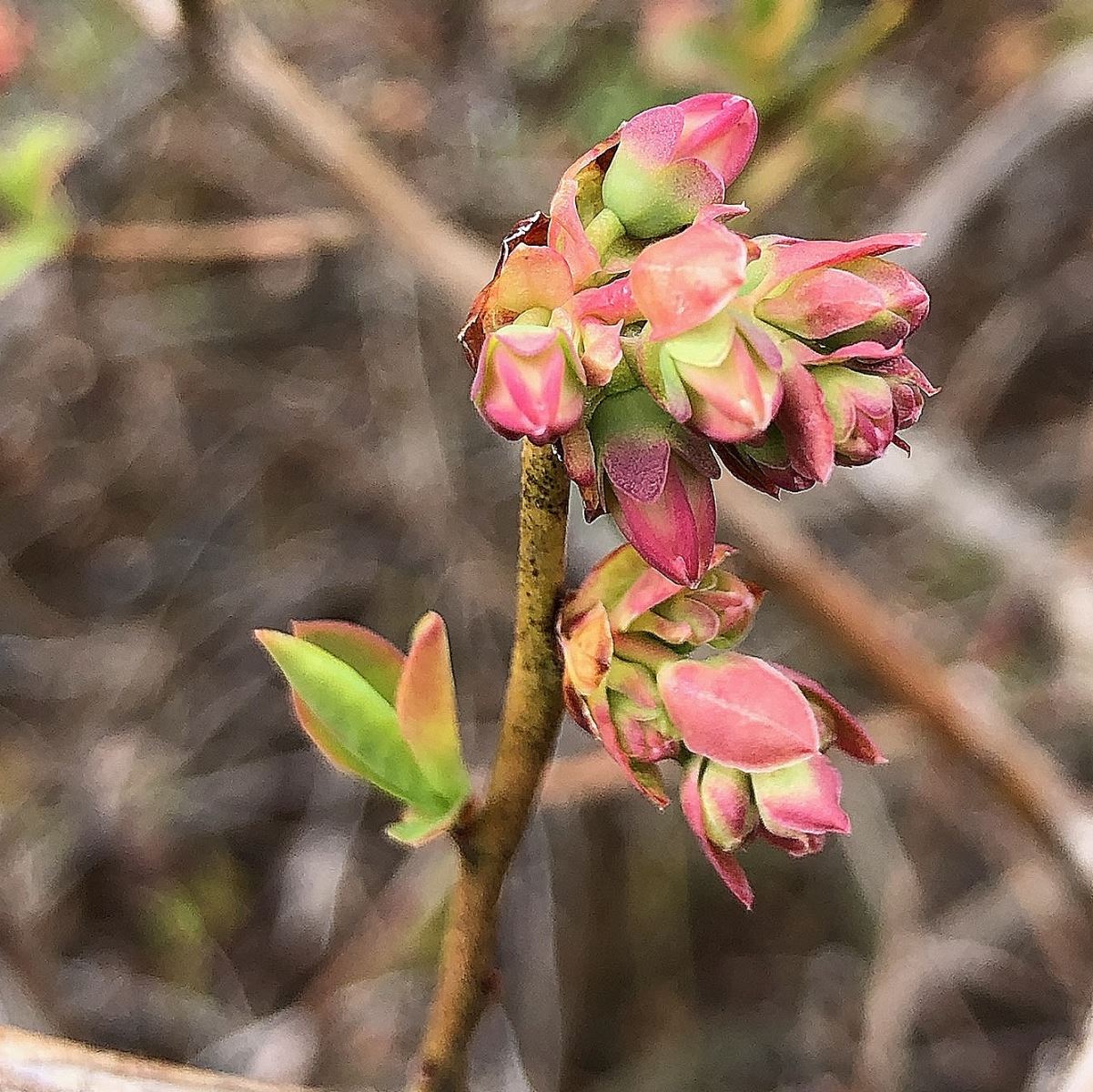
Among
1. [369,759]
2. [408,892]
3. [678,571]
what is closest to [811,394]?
[678,571]

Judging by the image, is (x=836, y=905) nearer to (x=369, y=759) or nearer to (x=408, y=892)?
(x=408, y=892)

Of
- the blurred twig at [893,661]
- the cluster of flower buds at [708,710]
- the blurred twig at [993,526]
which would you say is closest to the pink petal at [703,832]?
the cluster of flower buds at [708,710]

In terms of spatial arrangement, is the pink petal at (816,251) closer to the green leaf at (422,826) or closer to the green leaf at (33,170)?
the green leaf at (422,826)

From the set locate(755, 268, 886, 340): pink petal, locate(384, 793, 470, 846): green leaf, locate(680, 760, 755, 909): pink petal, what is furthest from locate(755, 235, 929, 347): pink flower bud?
locate(384, 793, 470, 846): green leaf

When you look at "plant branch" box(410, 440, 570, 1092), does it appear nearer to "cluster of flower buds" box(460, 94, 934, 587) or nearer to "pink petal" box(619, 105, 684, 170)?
"cluster of flower buds" box(460, 94, 934, 587)

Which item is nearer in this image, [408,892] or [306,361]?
[408,892]

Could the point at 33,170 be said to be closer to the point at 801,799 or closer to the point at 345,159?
the point at 345,159

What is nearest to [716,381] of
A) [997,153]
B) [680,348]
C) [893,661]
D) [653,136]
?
[680,348]
